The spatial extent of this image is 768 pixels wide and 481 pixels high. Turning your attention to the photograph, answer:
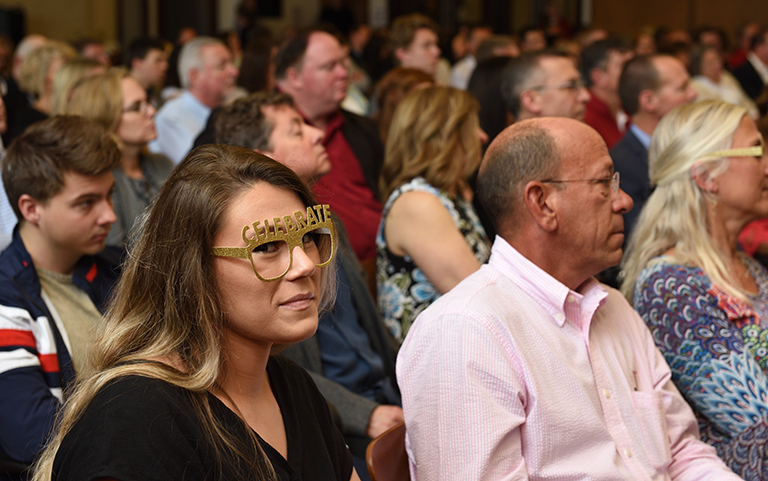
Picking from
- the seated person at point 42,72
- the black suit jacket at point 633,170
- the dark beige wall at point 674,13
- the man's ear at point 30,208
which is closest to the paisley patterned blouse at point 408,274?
the black suit jacket at point 633,170

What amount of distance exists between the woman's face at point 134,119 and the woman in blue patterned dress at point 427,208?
4.26ft

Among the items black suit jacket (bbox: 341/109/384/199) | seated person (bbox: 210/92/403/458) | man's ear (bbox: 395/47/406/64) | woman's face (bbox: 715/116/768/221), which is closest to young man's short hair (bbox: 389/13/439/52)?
man's ear (bbox: 395/47/406/64)

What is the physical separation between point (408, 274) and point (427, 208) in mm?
229

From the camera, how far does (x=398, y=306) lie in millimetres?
2492

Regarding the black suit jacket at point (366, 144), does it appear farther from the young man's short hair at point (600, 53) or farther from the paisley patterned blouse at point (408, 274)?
the young man's short hair at point (600, 53)

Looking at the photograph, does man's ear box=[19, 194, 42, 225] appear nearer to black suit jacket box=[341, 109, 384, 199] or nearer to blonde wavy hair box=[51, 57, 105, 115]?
black suit jacket box=[341, 109, 384, 199]

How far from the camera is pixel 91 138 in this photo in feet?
6.72

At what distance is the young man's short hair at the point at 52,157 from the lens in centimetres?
198

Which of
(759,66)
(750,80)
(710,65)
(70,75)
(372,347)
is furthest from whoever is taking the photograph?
(759,66)

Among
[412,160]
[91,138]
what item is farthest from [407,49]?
[91,138]

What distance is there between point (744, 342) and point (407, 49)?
4587mm

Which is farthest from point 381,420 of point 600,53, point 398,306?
point 600,53

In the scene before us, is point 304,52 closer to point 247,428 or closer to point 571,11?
point 247,428

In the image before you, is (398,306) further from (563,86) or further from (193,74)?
(193,74)
